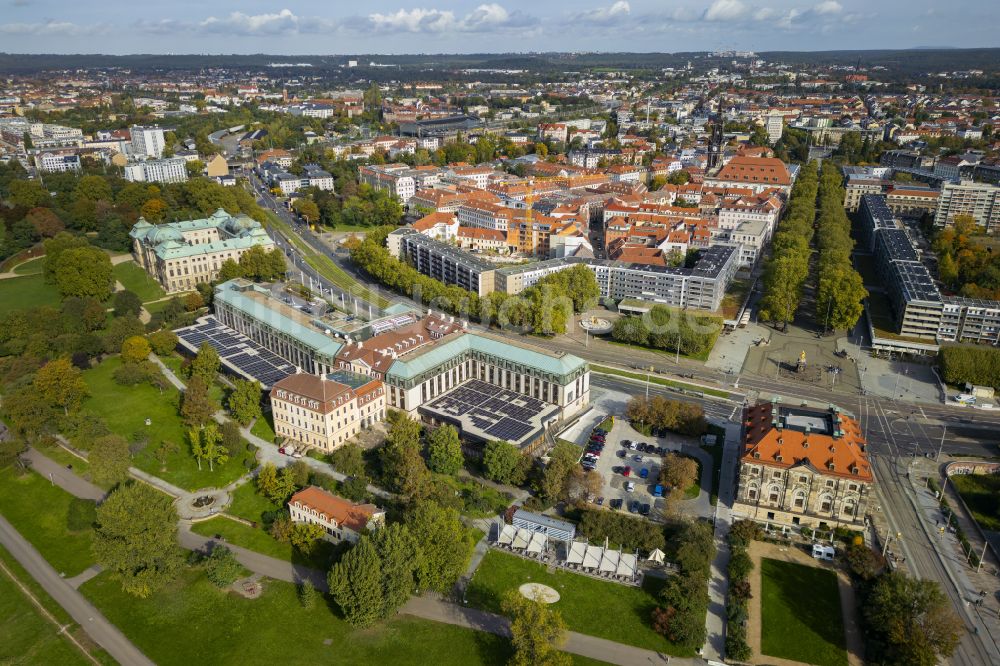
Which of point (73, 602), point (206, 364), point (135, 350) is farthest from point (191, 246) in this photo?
point (73, 602)

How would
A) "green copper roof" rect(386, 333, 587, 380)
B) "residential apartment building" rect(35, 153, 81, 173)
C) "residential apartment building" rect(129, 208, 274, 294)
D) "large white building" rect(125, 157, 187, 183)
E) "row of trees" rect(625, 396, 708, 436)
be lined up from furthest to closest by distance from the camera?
"residential apartment building" rect(35, 153, 81, 173), "large white building" rect(125, 157, 187, 183), "residential apartment building" rect(129, 208, 274, 294), "green copper roof" rect(386, 333, 587, 380), "row of trees" rect(625, 396, 708, 436)

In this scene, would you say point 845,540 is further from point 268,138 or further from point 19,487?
point 268,138

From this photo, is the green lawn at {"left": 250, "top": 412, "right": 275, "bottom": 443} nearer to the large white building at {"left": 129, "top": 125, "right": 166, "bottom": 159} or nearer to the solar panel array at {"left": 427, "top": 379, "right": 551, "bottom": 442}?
the solar panel array at {"left": 427, "top": 379, "right": 551, "bottom": 442}

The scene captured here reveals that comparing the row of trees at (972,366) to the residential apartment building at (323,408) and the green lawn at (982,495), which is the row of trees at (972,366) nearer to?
the green lawn at (982,495)

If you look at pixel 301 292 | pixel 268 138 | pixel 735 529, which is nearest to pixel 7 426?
pixel 301 292

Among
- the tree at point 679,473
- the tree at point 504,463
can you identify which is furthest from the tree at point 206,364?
the tree at point 679,473

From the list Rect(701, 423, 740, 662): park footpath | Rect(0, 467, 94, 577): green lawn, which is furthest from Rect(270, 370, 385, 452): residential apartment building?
Rect(701, 423, 740, 662): park footpath
